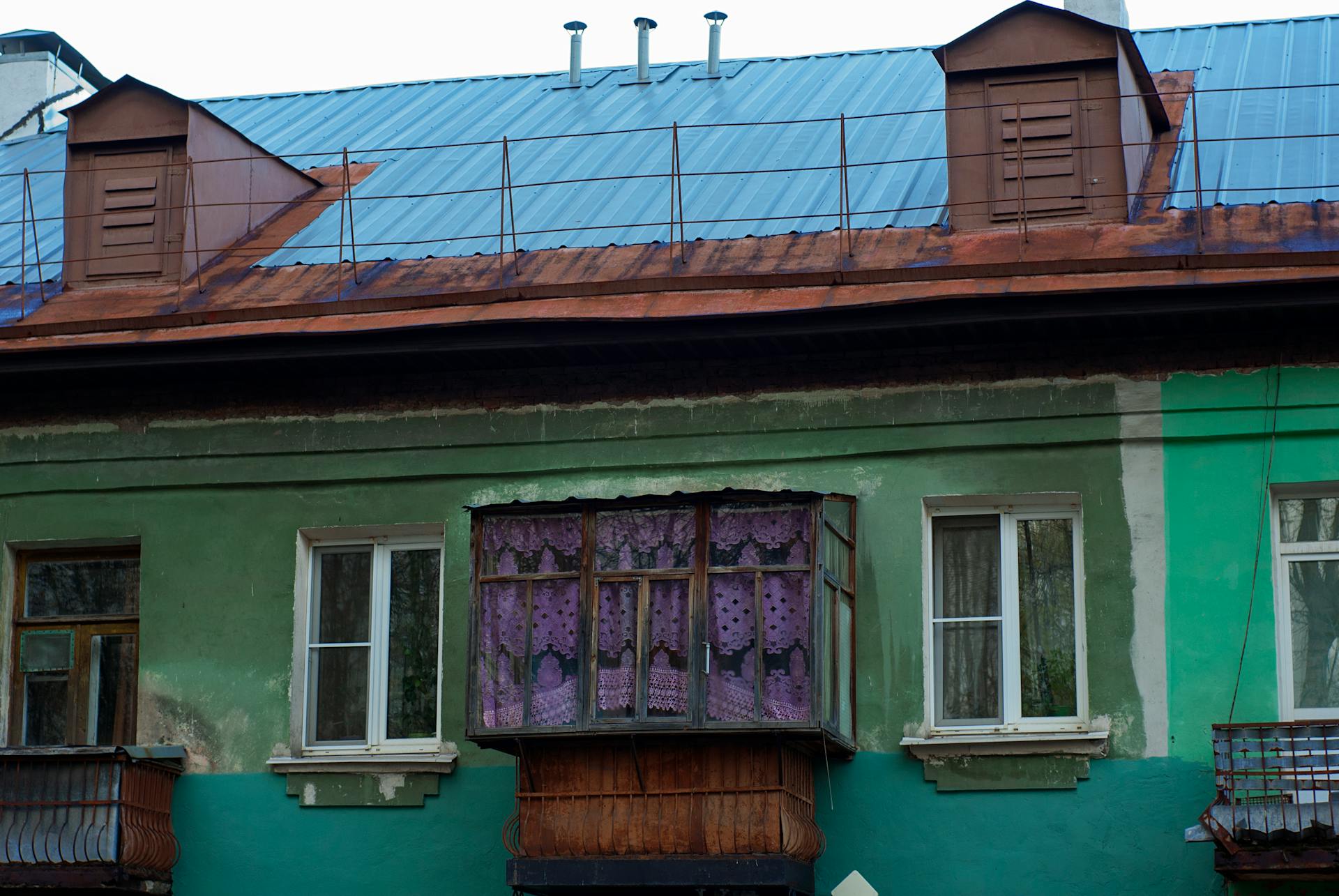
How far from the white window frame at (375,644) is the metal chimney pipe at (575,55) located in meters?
6.78

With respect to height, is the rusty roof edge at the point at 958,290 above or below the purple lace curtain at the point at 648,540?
above

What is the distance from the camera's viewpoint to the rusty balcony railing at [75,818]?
1288 centimetres

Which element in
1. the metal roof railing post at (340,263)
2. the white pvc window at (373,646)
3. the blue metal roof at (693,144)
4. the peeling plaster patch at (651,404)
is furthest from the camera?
the blue metal roof at (693,144)

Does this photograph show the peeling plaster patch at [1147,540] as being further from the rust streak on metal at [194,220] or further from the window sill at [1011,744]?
the rust streak on metal at [194,220]

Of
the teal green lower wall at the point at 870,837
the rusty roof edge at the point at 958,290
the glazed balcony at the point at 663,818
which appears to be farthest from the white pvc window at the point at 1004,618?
the rusty roof edge at the point at 958,290

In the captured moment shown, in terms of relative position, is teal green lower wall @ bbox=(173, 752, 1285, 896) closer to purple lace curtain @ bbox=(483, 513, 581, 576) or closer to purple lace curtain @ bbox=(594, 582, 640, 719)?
purple lace curtain @ bbox=(594, 582, 640, 719)

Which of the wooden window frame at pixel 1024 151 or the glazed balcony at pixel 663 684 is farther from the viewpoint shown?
the wooden window frame at pixel 1024 151

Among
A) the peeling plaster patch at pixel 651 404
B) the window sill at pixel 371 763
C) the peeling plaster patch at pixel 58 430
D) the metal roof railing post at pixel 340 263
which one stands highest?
the metal roof railing post at pixel 340 263

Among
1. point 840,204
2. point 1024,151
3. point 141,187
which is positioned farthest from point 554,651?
point 141,187

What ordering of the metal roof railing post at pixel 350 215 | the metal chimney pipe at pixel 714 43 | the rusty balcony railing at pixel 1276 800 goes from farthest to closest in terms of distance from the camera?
1. the metal chimney pipe at pixel 714 43
2. the metal roof railing post at pixel 350 215
3. the rusty balcony railing at pixel 1276 800

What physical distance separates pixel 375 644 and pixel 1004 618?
174 inches

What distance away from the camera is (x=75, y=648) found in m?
14.5

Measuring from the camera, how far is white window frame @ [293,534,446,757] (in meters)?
13.7

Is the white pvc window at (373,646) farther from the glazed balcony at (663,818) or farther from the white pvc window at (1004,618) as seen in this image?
the white pvc window at (1004,618)
